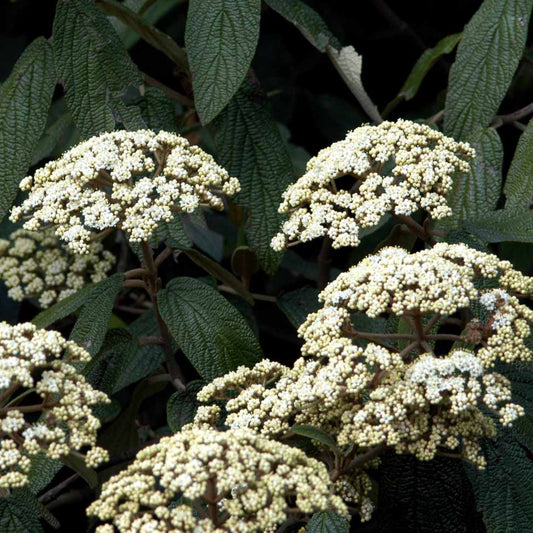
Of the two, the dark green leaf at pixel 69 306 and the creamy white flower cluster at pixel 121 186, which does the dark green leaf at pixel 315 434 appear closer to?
the creamy white flower cluster at pixel 121 186

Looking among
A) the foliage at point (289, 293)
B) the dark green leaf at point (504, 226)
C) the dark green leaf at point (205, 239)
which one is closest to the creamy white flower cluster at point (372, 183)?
the foliage at point (289, 293)

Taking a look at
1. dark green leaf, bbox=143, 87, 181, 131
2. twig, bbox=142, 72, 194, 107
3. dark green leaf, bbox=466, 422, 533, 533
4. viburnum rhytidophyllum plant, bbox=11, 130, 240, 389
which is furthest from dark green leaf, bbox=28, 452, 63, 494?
twig, bbox=142, 72, 194, 107

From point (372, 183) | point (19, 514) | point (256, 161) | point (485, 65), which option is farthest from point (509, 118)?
point (19, 514)

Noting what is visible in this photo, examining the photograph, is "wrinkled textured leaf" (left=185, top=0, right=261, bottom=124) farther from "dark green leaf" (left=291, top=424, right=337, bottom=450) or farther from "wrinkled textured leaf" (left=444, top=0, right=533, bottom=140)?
"dark green leaf" (left=291, top=424, right=337, bottom=450)

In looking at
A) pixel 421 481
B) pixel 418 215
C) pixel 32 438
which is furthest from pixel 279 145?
pixel 32 438

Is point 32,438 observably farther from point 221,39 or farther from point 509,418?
point 221,39

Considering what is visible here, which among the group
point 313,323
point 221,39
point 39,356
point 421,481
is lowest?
point 421,481
